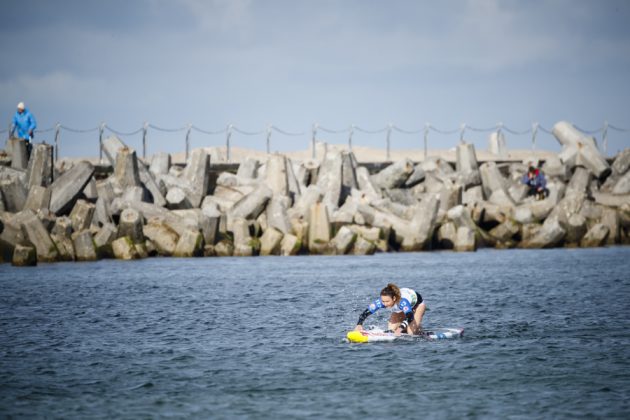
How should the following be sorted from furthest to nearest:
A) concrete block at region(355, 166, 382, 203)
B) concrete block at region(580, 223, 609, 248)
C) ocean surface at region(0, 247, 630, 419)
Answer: concrete block at region(355, 166, 382, 203), concrete block at region(580, 223, 609, 248), ocean surface at region(0, 247, 630, 419)

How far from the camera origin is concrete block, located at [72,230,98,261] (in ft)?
105

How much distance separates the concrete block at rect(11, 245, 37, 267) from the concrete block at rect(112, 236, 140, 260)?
10.0 feet

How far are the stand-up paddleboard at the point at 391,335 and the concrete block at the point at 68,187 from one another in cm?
1953

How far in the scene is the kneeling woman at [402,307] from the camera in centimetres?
1600

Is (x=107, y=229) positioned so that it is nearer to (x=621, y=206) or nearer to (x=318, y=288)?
(x=318, y=288)

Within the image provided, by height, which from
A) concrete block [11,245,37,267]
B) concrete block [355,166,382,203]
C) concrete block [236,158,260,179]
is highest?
concrete block [236,158,260,179]

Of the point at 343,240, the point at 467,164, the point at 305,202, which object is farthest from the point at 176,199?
the point at 467,164

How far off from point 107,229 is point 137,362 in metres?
18.4

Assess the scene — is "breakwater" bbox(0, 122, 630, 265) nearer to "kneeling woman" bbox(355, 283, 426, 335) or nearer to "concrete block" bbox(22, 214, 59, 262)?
"concrete block" bbox(22, 214, 59, 262)

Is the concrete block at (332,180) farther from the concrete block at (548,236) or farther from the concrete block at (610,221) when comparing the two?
the concrete block at (610,221)

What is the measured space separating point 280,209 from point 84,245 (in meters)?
7.27

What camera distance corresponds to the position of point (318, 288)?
83.6 feet

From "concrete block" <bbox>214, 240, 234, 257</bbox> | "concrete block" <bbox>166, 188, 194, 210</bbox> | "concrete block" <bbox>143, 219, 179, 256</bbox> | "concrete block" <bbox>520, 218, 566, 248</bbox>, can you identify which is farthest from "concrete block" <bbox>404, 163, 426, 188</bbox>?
"concrete block" <bbox>143, 219, 179, 256</bbox>

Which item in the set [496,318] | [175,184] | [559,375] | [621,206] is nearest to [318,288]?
[496,318]
